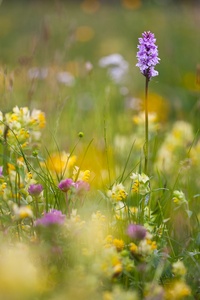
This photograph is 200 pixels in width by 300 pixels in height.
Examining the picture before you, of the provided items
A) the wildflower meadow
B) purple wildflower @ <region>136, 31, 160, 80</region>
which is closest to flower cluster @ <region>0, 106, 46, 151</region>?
the wildflower meadow

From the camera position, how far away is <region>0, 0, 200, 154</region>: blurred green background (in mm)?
2463

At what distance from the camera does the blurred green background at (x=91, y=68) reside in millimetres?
2463

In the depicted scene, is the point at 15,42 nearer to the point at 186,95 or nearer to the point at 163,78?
the point at 163,78

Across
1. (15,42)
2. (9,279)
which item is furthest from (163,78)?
(9,279)

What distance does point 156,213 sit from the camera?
5.36 ft

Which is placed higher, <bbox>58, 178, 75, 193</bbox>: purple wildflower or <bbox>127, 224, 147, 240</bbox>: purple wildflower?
<bbox>58, 178, 75, 193</bbox>: purple wildflower

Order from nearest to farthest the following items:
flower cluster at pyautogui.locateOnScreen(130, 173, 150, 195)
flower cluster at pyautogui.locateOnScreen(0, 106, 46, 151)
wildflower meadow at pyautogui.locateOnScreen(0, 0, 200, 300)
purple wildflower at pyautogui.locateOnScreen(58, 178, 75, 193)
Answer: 1. wildflower meadow at pyautogui.locateOnScreen(0, 0, 200, 300)
2. purple wildflower at pyautogui.locateOnScreen(58, 178, 75, 193)
3. flower cluster at pyautogui.locateOnScreen(130, 173, 150, 195)
4. flower cluster at pyautogui.locateOnScreen(0, 106, 46, 151)

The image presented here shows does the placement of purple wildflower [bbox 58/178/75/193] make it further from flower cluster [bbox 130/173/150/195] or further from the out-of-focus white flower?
the out-of-focus white flower

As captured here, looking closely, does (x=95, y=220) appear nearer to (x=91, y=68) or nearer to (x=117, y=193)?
(x=117, y=193)

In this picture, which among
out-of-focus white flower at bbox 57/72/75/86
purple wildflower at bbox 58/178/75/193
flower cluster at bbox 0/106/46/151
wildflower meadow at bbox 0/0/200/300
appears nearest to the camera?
wildflower meadow at bbox 0/0/200/300

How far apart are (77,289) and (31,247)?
0.16 meters

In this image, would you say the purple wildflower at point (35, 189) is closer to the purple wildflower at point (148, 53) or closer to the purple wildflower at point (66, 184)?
the purple wildflower at point (66, 184)


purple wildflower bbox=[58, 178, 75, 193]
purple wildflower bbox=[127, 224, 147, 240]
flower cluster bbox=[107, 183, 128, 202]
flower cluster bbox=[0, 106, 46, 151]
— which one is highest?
flower cluster bbox=[0, 106, 46, 151]

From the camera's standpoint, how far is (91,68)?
2.36 meters
